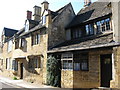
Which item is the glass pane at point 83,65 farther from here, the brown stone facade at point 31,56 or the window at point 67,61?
the brown stone facade at point 31,56

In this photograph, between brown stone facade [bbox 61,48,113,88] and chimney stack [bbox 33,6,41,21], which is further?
chimney stack [bbox 33,6,41,21]

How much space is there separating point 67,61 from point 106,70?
12.2 ft

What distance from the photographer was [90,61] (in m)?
12.6

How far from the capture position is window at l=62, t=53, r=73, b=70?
1361 cm

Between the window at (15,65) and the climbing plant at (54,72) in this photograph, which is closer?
the climbing plant at (54,72)

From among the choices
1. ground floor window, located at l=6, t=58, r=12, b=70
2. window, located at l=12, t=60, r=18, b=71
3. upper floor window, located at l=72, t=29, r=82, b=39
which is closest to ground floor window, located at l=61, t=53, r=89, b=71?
upper floor window, located at l=72, t=29, r=82, b=39

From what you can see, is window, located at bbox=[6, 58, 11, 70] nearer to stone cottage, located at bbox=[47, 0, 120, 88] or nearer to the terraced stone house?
the terraced stone house

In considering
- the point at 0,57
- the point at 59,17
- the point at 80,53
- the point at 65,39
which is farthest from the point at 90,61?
the point at 0,57

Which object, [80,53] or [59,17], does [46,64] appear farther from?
[59,17]

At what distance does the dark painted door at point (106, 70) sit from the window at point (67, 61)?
9.46 ft

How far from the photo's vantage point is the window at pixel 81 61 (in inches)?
509

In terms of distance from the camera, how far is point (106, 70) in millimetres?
11820

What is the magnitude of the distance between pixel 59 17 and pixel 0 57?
19093mm

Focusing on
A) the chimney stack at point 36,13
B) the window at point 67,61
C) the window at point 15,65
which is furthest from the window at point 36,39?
the window at point 15,65
